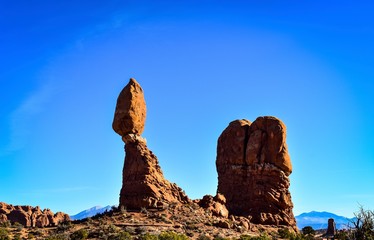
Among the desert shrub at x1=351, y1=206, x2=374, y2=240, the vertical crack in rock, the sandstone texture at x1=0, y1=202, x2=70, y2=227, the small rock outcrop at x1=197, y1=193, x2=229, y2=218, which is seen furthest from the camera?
the sandstone texture at x1=0, y1=202, x2=70, y2=227

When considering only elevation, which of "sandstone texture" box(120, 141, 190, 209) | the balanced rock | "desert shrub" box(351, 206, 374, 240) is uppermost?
the balanced rock

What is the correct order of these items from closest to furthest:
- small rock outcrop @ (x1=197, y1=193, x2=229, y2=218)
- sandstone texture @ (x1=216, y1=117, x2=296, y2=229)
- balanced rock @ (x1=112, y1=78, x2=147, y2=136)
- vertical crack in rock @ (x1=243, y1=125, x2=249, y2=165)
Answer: balanced rock @ (x1=112, y1=78, x2=147, y2=136)
small rock outcrop @ (x1=197, y1=193, x2=229, y2=218)
sandstone texture @ (x1=216, y1=117, x2=296, y2=229)
vertical crack in rock @ (x1=243, y1=125, x2=249, y2=165)

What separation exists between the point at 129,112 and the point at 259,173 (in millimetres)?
20441

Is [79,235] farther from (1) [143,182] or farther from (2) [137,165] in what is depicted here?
(2) [137,165]

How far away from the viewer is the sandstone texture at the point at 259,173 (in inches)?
2356

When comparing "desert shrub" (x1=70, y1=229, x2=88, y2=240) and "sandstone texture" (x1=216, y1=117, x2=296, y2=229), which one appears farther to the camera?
"sandstone texture" (x1=216, y1=117, x2=296, y2=229)

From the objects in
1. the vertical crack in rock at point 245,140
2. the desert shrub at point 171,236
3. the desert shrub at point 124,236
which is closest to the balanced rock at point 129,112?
the desert shrub at point 171,236

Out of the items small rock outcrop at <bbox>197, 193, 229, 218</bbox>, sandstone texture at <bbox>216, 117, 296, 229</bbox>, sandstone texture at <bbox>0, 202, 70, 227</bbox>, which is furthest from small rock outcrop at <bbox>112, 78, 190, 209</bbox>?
sandstone texture at <bbox>0, 202, 70, 227</bbox>

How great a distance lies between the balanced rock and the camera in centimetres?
5147

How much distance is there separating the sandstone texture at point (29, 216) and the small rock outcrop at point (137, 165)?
147ft

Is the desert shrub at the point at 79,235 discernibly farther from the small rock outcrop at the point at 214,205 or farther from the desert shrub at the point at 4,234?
the small rock outcrop at the point at 214,205

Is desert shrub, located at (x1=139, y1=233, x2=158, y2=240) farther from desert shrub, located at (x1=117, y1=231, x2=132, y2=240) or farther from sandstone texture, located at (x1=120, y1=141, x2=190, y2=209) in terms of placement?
sandstone texture, located at (x1=120, y1=141, x2=190, y2=209)

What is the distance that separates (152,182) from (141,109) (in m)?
9.22

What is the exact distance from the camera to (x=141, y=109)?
2101 inches
